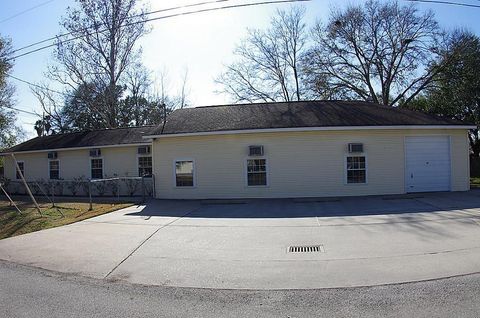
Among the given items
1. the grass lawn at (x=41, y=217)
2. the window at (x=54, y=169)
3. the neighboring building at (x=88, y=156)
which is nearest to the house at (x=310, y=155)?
the grass lawn at (x=41, y=217)

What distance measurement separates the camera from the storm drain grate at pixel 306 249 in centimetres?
823

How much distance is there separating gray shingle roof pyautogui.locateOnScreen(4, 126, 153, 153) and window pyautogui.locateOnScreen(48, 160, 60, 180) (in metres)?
1.04

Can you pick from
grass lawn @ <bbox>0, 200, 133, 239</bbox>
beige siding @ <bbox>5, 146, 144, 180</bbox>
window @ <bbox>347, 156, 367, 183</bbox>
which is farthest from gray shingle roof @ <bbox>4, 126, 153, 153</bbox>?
window @ <bbox>347, 156, 367, 183</bbox>

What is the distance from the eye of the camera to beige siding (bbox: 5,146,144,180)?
24.3m

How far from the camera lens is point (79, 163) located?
26.2 meters

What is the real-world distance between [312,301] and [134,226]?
762cm

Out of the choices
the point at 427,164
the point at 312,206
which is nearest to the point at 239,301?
the point at 312,206

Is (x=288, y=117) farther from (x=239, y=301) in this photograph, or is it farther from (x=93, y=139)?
(x=239, y=301)

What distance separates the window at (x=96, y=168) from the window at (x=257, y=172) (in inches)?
438

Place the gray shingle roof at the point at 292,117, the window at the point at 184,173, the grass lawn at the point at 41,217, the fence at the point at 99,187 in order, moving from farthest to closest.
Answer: the fence at the point at 99,187
the window at the point at 184,173
the gray shingle roof at the point at 292,117
the grass lawn at the point at 41,217

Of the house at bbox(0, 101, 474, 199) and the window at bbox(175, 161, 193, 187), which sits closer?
the house at bbox(0, 101, 474, 199)

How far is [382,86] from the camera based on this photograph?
36469mm

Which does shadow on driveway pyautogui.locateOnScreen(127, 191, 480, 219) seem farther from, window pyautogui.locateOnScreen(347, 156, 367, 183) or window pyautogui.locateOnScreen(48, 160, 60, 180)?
window pyautogui.locateOnScreen(48, 160, 60, 180)

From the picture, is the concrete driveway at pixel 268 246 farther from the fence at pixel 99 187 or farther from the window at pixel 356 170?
the fence at pixel 99 187
